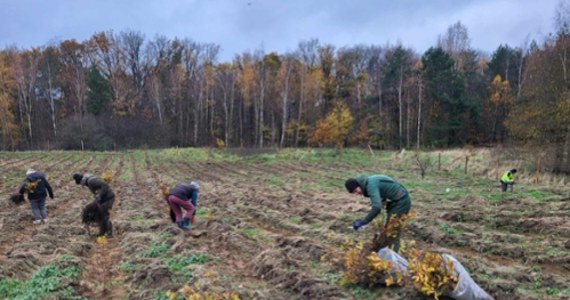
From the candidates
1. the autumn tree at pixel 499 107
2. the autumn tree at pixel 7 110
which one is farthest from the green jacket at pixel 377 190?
the autumn tree at pixel 7 110

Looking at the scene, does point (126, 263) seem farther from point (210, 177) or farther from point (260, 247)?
point (210, 177)

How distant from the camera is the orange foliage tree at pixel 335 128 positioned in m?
46.2

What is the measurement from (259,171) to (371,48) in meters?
42.9

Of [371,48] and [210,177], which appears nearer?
[210,177]

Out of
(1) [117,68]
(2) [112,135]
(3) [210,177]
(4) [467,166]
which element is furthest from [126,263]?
(1) [117,68]

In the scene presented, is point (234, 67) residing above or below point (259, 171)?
above

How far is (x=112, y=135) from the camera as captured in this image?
48750 millimetres

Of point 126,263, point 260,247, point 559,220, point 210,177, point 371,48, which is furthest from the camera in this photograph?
point 371,48

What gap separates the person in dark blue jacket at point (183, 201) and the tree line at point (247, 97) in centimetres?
3477

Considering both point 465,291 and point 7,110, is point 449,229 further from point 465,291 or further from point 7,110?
point 7,110

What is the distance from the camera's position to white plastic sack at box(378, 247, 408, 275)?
19.0ft

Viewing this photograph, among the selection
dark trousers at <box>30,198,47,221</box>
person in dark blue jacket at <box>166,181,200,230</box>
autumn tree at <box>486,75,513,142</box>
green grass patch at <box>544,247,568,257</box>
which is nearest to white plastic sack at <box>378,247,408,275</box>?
green grass patch at <box>544,247,568,257</box>

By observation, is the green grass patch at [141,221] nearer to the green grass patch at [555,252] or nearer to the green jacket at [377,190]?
the green jacket at [377,190]

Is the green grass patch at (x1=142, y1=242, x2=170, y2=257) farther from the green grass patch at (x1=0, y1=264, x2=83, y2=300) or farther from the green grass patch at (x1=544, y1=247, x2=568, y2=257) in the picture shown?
the green grass patch at (x1=544, y1=247, x2=568, y2=257)
